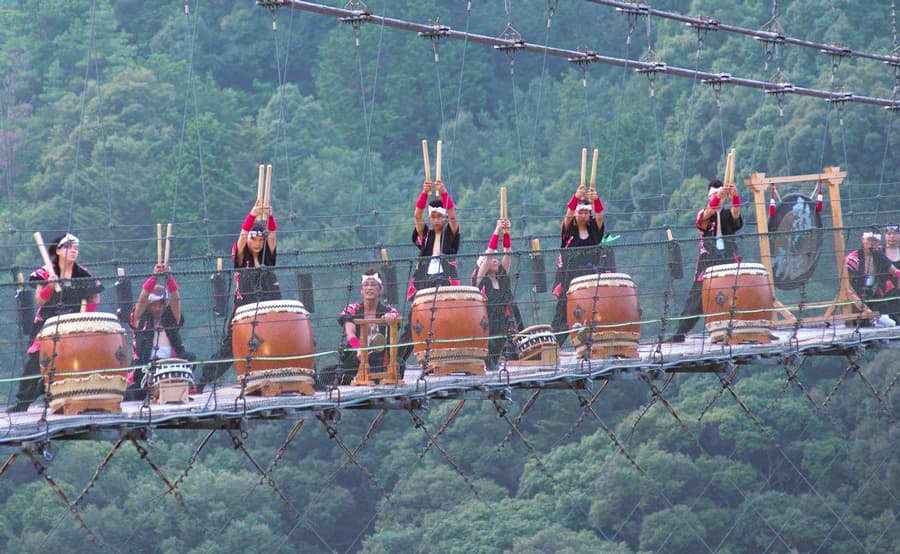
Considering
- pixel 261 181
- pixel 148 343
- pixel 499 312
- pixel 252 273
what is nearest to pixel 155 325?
pixel 148 343

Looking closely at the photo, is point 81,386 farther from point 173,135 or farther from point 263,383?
point 173,135

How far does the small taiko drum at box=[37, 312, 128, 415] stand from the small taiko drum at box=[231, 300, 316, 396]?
1.36 meters

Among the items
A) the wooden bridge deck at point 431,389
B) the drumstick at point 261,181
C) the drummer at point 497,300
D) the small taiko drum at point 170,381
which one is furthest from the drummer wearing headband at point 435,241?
the small taiko drum at point 170,381

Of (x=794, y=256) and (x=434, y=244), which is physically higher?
Answer: (x=434, y=244)

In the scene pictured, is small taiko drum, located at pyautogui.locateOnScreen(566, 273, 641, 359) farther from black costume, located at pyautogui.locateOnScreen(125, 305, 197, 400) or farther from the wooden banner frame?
black costume, located at pyautogui.locateOnScreen(125, 305, 197, 400)

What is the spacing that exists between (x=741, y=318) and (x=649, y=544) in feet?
102

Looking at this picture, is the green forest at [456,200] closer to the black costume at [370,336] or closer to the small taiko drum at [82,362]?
the black costume at [370,336]

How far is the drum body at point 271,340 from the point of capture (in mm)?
22203

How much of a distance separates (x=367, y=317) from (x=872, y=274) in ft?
24.2

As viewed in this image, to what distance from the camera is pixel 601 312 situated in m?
24.8

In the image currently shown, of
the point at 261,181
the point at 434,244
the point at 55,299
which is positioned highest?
the point at 261,181

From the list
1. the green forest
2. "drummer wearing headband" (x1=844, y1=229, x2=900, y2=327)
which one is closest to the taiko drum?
"drummer wearing headband" (x1=844, y1=229, x2=900, y2=327)

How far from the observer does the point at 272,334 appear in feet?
72.9

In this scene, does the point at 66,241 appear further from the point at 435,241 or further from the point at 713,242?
the point at 713,242
